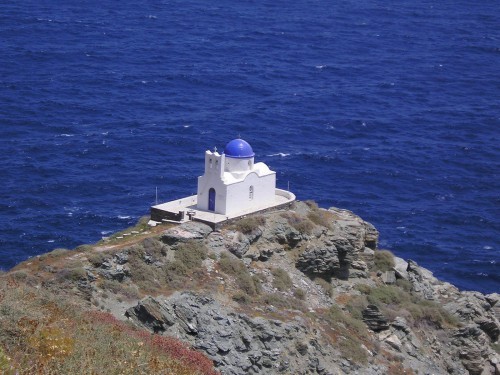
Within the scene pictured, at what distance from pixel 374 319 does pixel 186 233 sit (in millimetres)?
14068

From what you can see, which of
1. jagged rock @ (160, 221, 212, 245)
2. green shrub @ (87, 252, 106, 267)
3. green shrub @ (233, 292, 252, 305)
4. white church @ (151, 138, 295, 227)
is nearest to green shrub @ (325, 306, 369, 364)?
green shrub @ (233, 292, 252, 305)

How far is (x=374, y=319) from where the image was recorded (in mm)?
70125

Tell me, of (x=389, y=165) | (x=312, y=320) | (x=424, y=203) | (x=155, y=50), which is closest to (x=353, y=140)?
(x=389, y=165)

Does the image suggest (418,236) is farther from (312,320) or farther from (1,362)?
(1,362)

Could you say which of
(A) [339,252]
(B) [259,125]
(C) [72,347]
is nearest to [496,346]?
(A) [339,252]

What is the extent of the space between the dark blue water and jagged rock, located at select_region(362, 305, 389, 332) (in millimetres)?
30476

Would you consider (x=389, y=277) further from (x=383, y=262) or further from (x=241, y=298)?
(x=241, y=298)

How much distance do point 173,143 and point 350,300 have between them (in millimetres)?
60445

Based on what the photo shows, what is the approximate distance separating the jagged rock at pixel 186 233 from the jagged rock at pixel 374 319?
12013 mm

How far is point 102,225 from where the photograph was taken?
10306 centimetres

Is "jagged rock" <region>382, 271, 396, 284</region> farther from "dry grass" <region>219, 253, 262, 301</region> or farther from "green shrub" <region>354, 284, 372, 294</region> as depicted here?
"dry grass" <region>219, 253, 262, 301</region>

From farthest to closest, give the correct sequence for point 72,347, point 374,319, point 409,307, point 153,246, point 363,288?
point 363,288
point 409,307
point 374,319
point 153,246
point 72,347

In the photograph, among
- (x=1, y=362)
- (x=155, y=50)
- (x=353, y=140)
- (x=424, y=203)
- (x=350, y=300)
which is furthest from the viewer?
(x=155, y=50)

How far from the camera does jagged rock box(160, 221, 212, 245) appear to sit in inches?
2606
